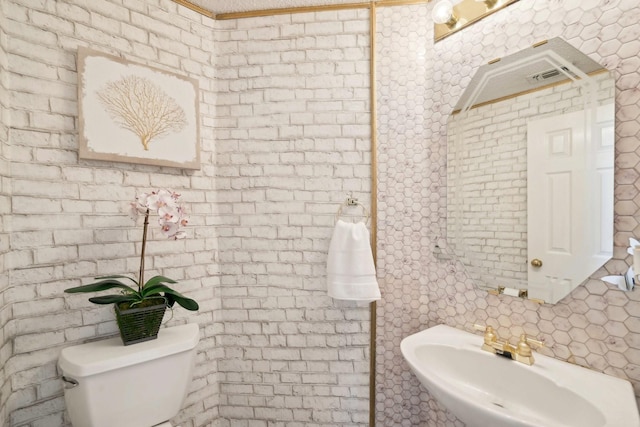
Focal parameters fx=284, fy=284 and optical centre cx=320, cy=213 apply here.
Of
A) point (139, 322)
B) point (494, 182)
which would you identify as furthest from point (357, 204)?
point (139, 322)

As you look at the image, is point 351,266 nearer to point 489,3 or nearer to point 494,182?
point 494,182

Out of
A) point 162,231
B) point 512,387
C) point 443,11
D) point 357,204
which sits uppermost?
point 443,11

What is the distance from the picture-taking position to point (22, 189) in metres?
1.09

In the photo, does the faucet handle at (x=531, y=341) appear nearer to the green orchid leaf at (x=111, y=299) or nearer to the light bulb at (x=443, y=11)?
the light bulb at (x=443, y=11)

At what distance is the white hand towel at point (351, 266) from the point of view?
1.38 meters

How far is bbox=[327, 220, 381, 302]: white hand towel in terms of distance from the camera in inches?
54.2

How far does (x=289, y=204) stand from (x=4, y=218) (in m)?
1.11

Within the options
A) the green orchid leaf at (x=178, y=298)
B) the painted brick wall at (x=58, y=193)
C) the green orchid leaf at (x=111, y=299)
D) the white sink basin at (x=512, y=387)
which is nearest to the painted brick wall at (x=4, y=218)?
the painted brick wall at (x=58, y=193)

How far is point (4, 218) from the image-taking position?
1036 mm

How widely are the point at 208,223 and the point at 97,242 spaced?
0.49m

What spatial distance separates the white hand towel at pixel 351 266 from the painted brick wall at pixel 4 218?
4.09 ft

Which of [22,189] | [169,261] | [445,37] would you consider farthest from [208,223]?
[445,37]

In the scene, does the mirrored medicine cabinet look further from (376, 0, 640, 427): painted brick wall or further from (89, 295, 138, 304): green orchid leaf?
(89, 295, 138, 304): green orchid leaf

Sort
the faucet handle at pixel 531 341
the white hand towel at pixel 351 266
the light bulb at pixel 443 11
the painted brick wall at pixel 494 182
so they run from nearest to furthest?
1. the faucet handle at pixel 531 341
2. the painted brick wall at pixel 494 182
3. the light bulb at pixel 443 11
4. the white hand towel at pixel 351 266
